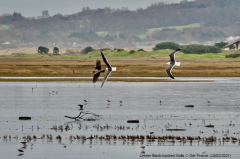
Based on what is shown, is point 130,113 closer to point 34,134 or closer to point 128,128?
point 128,128

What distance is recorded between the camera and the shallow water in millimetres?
23094

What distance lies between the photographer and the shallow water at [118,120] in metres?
23.1

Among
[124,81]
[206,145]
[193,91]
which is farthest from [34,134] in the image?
[124,81]

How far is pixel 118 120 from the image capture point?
108 ft

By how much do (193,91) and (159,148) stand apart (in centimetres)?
3506

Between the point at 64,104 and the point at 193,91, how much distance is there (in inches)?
770

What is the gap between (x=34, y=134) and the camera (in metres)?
A: 26.9

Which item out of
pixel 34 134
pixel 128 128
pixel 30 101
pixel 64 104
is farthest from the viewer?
pixel 30 101

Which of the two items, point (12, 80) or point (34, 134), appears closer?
point (34, 134)

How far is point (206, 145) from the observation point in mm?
A: 24125

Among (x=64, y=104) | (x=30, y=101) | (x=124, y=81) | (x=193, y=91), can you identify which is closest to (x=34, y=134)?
(x=64, y=104)

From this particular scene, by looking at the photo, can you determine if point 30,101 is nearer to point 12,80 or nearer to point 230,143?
point 230,143

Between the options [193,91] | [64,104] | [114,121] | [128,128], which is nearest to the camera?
[128,128]

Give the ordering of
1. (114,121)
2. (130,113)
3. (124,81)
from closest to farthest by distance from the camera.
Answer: (114,121)
(130,113)
(124,81)
